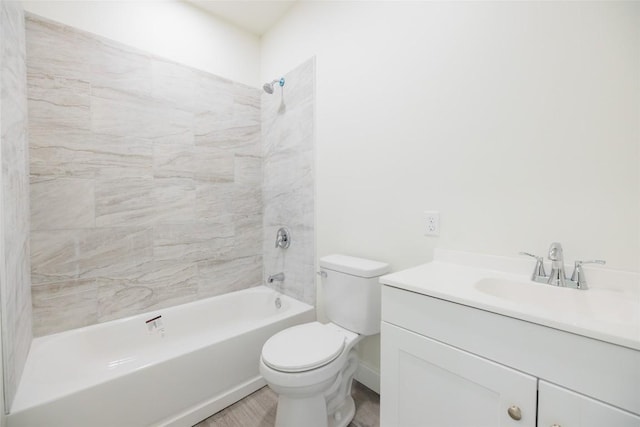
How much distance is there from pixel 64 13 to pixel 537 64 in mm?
2433

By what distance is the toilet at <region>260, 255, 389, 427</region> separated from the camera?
114 cm

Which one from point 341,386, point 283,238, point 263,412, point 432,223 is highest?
point 432,223

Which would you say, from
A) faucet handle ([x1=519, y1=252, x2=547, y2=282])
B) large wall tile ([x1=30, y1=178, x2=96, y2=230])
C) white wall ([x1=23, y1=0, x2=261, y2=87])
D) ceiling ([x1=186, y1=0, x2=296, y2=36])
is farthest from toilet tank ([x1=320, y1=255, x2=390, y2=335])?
ceiling ([x1=186, y1=0, x2=296, y2=36])

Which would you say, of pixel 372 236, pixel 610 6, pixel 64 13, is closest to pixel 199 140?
pixel 64 13

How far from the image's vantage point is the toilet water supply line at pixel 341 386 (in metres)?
1.37

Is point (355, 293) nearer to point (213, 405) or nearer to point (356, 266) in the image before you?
point (356, 266)

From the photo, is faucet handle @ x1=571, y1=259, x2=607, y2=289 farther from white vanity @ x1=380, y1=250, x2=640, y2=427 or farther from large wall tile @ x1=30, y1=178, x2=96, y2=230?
large wall tile @ x1=30, y1=178, x2=96, y2=230

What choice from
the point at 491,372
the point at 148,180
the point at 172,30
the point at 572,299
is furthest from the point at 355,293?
the point at 172,30

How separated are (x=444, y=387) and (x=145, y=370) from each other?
131 centimetres

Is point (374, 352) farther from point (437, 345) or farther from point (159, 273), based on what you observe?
point (159, 273)

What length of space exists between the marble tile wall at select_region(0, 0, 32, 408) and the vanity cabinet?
1.46 m

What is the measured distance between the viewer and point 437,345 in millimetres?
856

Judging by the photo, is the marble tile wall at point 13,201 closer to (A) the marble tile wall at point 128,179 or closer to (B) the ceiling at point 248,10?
(A) the marble tile wall at point 128,179

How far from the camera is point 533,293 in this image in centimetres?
95
